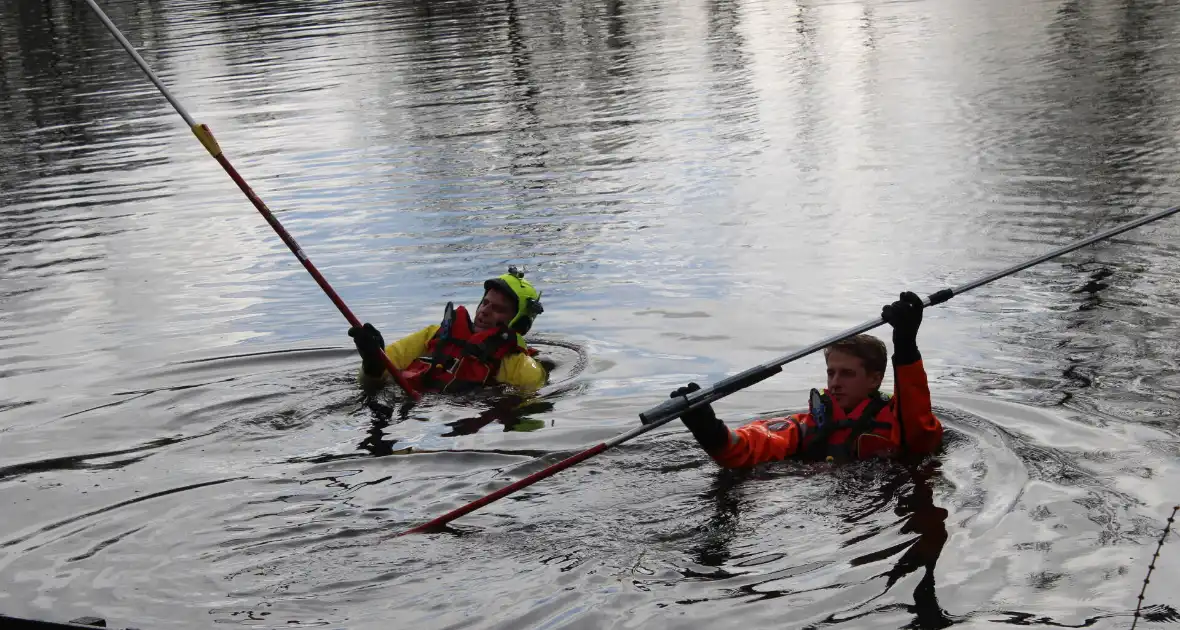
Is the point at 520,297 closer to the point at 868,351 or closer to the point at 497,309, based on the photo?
the point at 497,309

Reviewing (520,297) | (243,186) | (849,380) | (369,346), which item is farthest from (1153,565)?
(243,186)

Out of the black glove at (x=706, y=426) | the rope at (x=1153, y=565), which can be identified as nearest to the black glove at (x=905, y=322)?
the black glove at (x=706, y=426)

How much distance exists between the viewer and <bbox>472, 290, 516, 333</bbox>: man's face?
9.35 meters

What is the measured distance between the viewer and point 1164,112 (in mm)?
17906


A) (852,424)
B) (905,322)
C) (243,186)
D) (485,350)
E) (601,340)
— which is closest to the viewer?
(905,322)

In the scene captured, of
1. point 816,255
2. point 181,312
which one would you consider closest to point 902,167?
point 816,255

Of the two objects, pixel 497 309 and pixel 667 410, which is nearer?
pixel 667 410

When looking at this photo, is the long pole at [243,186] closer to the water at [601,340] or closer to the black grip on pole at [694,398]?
the water at [601,340]

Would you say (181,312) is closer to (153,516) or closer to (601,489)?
(153,516)

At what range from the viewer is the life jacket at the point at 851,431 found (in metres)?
7.45

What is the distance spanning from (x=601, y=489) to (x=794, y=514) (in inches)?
42.0

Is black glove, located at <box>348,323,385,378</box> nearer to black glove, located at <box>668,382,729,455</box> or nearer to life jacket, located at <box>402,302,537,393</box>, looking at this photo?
life jacket, located at <box>402,302,537,393</box>

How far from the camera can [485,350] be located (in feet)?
30.7

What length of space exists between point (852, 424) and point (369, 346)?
337cm
